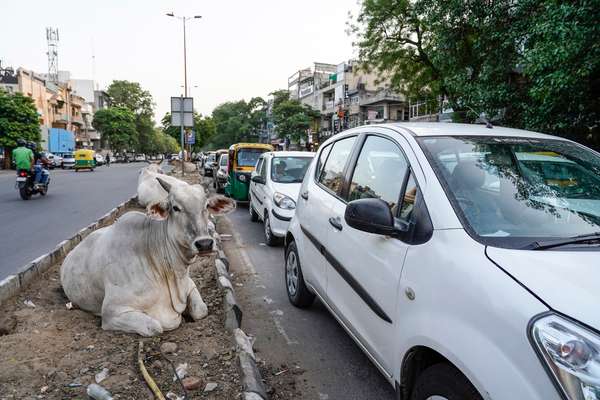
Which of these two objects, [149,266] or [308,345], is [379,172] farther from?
[149,266]

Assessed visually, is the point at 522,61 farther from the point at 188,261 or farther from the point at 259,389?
the point at 259,389

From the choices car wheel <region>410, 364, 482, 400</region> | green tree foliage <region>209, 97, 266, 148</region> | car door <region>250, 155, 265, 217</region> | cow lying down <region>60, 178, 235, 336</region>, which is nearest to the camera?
car wheel <region>410, 364, 482, 400</region>

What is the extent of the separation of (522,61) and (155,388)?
369 inches

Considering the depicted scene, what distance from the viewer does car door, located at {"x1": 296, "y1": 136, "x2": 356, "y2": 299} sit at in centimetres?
372

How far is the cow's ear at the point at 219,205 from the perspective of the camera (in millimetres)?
3970

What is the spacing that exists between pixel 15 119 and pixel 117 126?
3592cm

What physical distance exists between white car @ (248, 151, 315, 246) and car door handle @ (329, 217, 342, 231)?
13.1 feet

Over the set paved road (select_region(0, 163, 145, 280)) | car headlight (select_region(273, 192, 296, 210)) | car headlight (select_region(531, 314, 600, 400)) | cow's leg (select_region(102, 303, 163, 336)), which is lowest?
paved road (select_region(0, 163, 145, 280))

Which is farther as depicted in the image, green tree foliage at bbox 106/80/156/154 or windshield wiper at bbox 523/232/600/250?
green tree foliage at bbox 106/80/156/154

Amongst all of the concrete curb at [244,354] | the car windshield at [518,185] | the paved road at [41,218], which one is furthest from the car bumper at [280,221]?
the car windshield at [518,185]

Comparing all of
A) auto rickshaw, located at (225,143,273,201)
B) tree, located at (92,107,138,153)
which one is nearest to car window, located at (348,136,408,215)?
auto rickshaw, located at (225,143,273,201)

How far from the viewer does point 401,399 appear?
2.32 m

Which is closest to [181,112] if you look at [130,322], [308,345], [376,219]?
[130,322]

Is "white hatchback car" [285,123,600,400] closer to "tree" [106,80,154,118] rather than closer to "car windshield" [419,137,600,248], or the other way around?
"car windshield" [419,137,600,248]
